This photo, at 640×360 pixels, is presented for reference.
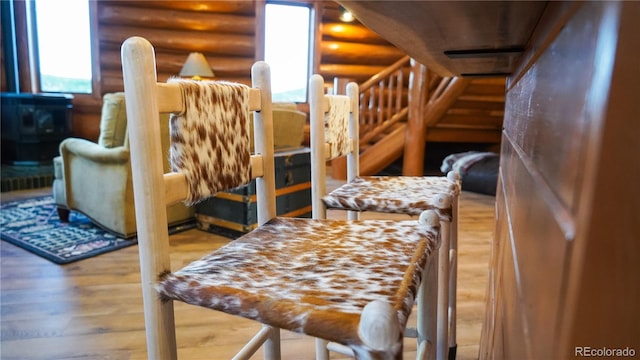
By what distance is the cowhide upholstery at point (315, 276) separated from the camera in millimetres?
594

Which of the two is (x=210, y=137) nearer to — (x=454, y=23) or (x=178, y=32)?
(x=454, y=23)

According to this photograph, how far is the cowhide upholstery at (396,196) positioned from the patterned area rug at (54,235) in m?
1.94

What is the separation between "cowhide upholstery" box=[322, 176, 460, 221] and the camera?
118cm

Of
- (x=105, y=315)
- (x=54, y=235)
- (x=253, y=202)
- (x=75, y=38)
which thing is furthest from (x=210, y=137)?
(x=75, y=38)

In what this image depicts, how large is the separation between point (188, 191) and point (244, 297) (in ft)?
0.86

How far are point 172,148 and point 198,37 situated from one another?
568 cm

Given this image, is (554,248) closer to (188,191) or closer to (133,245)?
(188,191)

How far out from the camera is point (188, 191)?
82 centimetres

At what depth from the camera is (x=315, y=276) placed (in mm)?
724

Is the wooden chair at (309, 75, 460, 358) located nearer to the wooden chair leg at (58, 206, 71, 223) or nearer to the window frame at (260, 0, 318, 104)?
the wooden chair leg at (58, 206, 71, 223)

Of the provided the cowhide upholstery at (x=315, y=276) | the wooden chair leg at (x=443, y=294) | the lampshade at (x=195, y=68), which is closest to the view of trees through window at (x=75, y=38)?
the lampshade at (x=195, y=68)

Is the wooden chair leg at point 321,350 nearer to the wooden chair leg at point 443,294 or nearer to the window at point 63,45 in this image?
the wooden chair leg at point 443,294

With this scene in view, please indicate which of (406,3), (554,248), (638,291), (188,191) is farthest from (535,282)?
(188,191)

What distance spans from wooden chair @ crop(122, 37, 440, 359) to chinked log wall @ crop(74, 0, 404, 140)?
17.9ft
